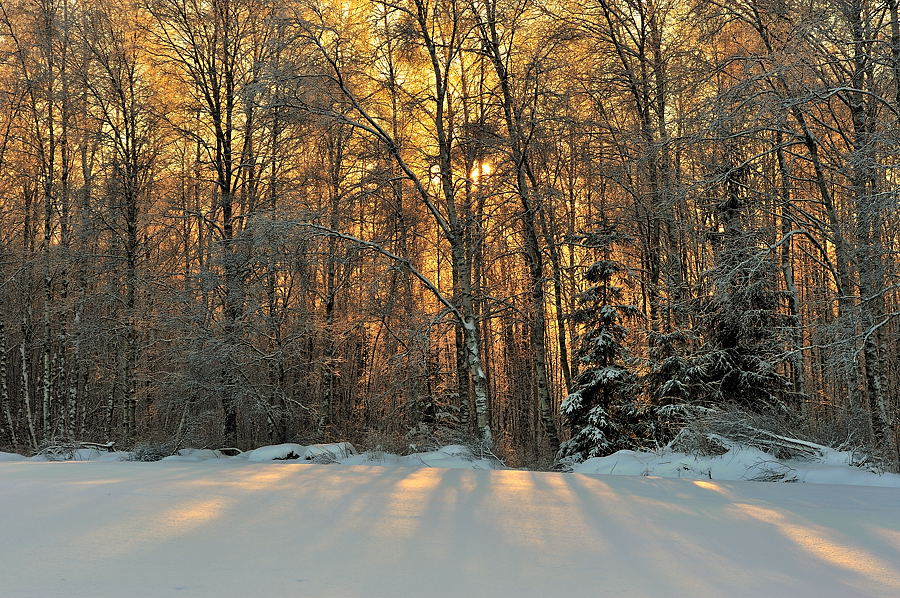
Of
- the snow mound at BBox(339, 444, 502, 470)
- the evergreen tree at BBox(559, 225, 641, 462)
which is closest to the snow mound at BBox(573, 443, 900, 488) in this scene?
the snow mound at BBox(339, 444, 502, 470)

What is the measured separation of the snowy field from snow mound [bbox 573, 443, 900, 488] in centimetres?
131

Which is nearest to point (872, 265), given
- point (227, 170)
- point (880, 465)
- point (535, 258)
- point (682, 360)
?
point (880, 465)

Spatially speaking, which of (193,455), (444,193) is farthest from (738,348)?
(193,455)

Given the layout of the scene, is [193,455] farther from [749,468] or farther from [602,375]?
[749,468]

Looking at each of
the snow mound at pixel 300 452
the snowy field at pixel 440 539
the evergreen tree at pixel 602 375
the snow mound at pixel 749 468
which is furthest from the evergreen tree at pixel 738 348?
the snow mound at pixel 300 452

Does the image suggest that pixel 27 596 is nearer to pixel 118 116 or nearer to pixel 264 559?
pixel 264 559

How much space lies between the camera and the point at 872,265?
28.6ft

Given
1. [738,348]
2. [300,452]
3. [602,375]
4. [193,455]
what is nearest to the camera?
[300,452]

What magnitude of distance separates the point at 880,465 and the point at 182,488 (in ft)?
24.9

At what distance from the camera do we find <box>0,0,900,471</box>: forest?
11156mm

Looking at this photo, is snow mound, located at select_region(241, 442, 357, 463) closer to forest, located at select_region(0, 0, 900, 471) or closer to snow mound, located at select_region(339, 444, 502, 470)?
snow mound, located at select_region(339, 444, 502, 470)

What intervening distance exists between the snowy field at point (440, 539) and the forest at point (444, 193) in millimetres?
4521

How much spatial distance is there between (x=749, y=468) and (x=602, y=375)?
5544 mm

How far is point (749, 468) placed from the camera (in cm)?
767
